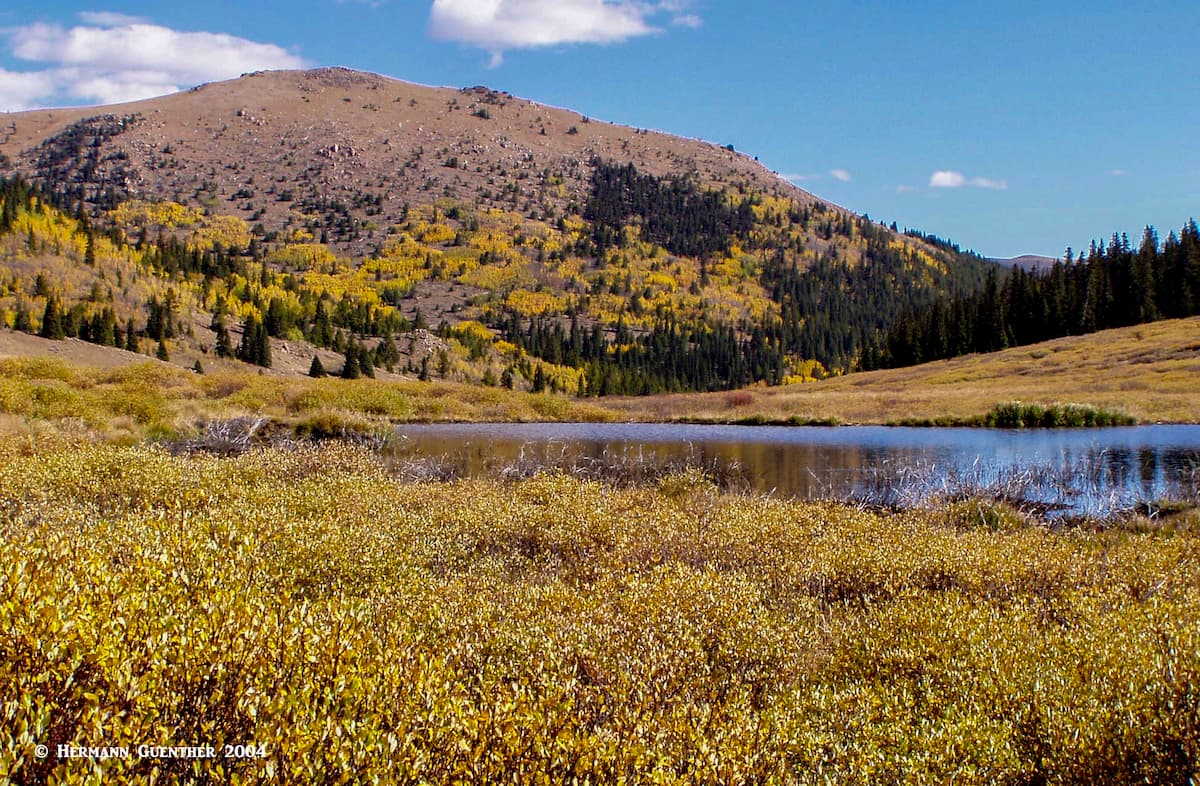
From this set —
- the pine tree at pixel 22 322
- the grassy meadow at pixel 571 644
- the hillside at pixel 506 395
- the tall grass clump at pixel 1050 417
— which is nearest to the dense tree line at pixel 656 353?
the hillside at pixel 506 395

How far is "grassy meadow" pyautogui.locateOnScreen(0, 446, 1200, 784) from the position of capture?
13.7 ft

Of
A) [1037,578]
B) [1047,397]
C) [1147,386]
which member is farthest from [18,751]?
[1147,386]

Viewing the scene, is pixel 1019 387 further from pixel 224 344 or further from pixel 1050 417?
pixel 224 344

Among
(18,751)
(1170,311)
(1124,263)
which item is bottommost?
(18,751)

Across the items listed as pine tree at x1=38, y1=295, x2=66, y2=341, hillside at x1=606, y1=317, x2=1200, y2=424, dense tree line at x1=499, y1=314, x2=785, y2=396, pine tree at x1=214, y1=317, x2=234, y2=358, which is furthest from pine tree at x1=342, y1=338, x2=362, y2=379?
dense tree line at x1=499, y1=314, x2=785, y2=396

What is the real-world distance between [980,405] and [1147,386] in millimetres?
13971

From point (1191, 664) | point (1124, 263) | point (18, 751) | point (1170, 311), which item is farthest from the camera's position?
point (1124, 263)

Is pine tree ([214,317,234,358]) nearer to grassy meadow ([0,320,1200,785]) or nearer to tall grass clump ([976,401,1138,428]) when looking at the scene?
grassy meadow ([0,320,1200,785])

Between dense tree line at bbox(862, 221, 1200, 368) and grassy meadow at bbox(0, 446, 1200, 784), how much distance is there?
9242 cm

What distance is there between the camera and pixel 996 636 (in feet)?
27.6

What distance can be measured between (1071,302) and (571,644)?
10705cm

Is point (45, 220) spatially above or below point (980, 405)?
above

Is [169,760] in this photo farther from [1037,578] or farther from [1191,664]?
[1037,578]

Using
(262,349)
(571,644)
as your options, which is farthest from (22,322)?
(571,644)
